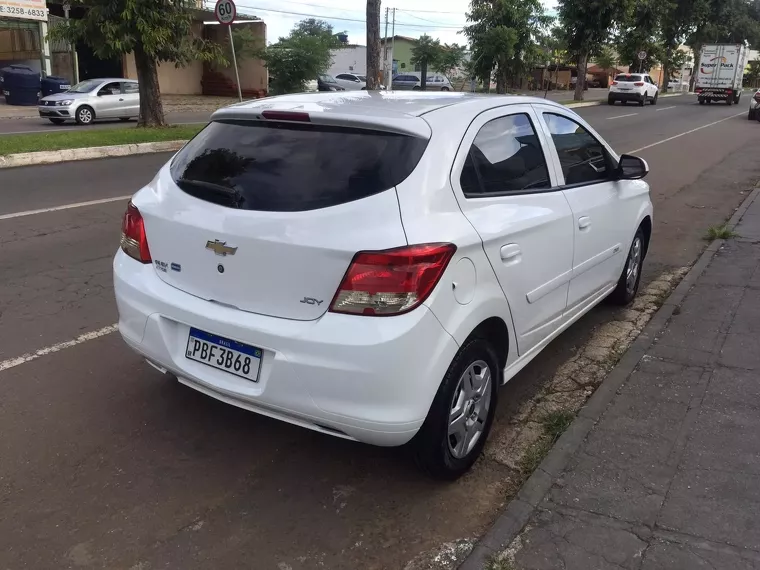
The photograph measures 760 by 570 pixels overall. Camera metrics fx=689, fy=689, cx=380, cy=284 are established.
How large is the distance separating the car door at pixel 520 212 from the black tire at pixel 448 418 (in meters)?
0.31

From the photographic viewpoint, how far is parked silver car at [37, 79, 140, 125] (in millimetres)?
20234

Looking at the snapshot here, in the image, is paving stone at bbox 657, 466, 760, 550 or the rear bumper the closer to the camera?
the rear bumper

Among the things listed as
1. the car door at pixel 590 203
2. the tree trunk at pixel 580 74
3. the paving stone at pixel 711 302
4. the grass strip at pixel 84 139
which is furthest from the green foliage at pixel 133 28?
the tree trunk at pixel 580 74

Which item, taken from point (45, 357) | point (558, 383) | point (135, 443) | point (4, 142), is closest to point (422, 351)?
point (135, 443)

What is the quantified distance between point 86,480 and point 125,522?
15.2 inches

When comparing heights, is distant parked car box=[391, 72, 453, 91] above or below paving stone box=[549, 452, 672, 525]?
A: above

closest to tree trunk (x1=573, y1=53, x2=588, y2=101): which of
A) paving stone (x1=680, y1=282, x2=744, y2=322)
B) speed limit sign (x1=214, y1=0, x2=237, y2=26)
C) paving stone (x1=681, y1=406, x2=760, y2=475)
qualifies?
speed limit sign (x1=214, y1=0, x2=237, y2=26)

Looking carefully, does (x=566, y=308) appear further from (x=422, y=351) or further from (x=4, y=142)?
(x=4, y=142)

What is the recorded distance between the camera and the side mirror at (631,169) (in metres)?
4.83

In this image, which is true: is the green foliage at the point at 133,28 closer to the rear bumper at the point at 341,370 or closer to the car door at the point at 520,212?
the car door at the point at 520,212

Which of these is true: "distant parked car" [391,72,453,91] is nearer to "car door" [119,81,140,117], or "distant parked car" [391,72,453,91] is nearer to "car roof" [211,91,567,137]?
"car door" [119,81,140,117]

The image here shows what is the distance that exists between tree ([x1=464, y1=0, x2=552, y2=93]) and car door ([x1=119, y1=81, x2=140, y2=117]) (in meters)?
18.0

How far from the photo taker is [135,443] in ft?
11.4

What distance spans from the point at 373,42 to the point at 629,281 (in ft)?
48.3
